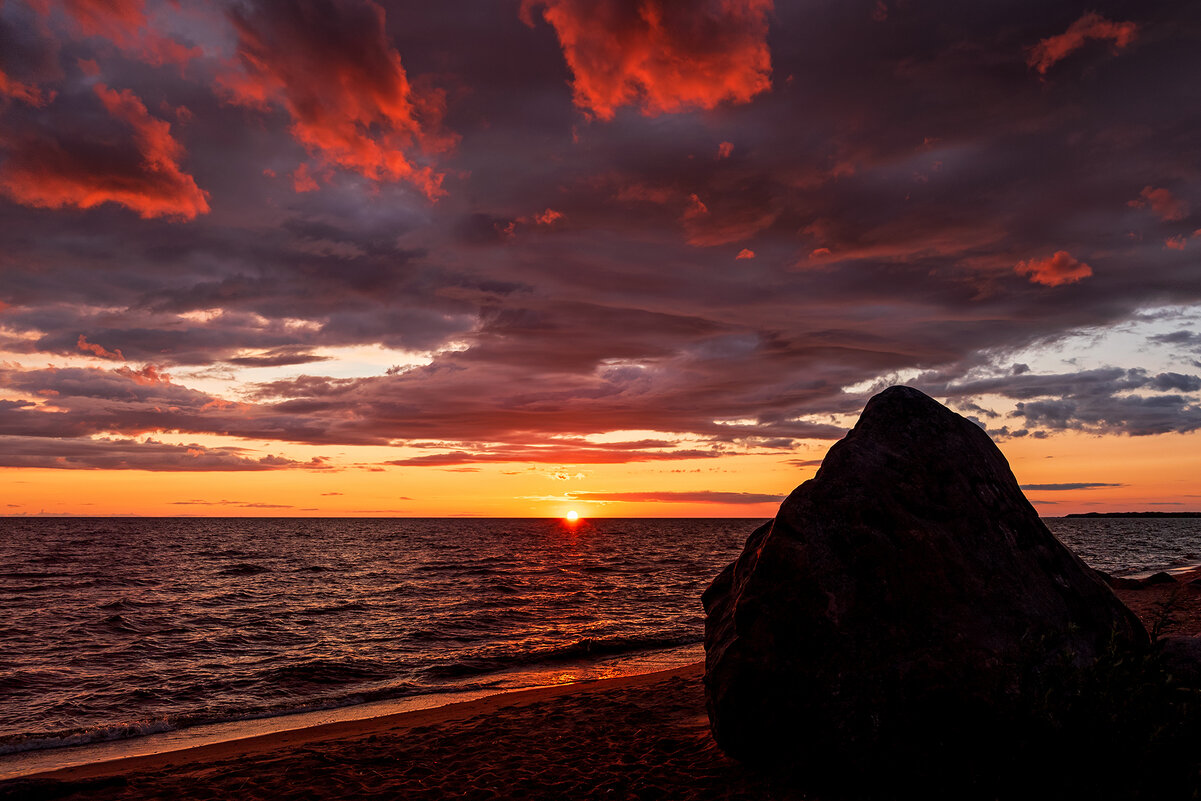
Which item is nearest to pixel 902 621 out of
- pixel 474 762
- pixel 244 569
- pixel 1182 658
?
pixel 1182 658

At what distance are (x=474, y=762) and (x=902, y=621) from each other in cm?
616

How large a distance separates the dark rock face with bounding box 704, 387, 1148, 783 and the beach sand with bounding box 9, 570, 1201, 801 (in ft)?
2.63

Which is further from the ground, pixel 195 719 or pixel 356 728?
pixel 356 728

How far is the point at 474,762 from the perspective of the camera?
9219 millimetres

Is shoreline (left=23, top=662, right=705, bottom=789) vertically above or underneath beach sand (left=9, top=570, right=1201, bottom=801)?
underneath

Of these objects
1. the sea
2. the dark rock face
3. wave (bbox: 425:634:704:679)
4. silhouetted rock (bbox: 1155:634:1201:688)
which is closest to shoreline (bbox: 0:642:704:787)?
the sea

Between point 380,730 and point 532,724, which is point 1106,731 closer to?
point 532,724

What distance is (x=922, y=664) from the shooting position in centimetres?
641

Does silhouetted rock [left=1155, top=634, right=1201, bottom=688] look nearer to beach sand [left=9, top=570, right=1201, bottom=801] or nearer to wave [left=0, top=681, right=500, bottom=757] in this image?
beach sand [left=9, top=570, right=1201, bottom=801]

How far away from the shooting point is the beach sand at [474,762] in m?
7.77

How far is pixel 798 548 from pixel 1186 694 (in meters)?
3.91

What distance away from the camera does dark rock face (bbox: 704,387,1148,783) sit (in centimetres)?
630

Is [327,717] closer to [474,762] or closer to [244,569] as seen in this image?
[474,762]

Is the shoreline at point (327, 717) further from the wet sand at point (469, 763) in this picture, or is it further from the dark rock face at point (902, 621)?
the dark rock face at point (902, 621)
